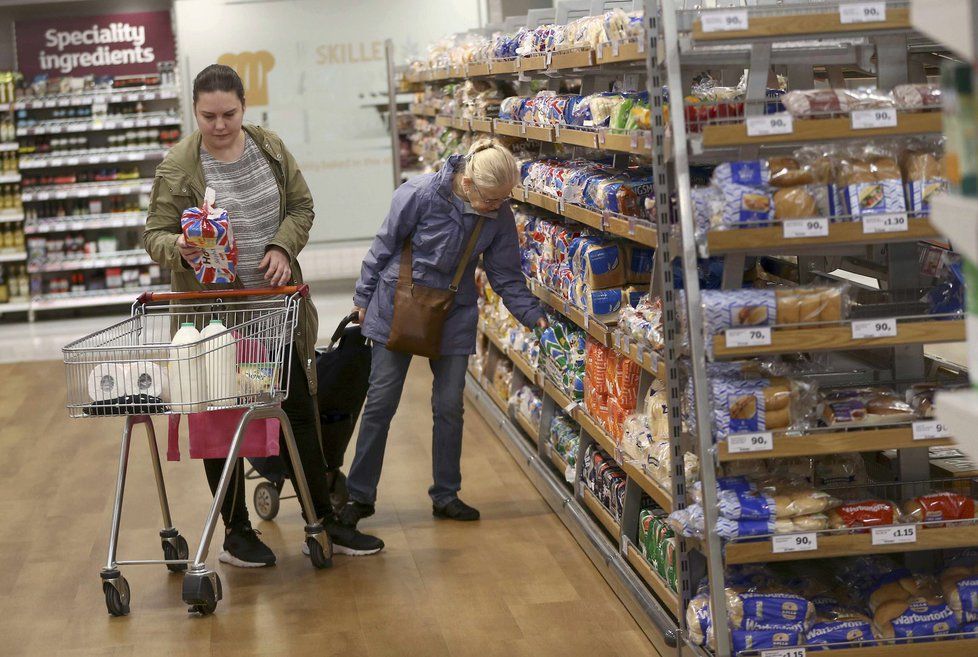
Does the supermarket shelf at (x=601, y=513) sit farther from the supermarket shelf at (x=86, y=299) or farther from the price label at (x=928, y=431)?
the supermarket shelf at (x=86, y=299)

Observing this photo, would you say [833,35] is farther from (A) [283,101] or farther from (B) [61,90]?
(B) [61,90]

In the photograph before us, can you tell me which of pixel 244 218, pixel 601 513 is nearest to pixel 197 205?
pixel 244 218

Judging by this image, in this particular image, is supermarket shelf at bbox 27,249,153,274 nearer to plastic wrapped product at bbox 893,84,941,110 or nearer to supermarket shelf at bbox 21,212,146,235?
supermarket shelf at bbox 21,212,146,235

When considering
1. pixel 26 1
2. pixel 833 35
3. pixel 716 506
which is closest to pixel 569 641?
pixel 716 506

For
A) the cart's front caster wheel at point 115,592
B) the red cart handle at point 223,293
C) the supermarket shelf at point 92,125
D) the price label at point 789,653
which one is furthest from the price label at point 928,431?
the supermarket shelf at point 92,125

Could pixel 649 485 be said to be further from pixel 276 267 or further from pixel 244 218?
pixel 244 218

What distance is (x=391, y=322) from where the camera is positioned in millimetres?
4762

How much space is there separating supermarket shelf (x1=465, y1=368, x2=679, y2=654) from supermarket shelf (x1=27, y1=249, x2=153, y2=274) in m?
Result: 5.68

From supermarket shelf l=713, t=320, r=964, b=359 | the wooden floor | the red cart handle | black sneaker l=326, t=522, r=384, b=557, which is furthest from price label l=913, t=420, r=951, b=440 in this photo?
black sneaker l=326, t=522, r=384, b=557

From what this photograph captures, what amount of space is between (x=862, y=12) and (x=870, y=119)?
25 cm

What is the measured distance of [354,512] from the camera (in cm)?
489

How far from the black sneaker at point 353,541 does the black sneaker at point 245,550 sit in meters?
0.24

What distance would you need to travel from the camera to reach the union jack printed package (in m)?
4.04

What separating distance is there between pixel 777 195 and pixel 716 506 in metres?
0.78
